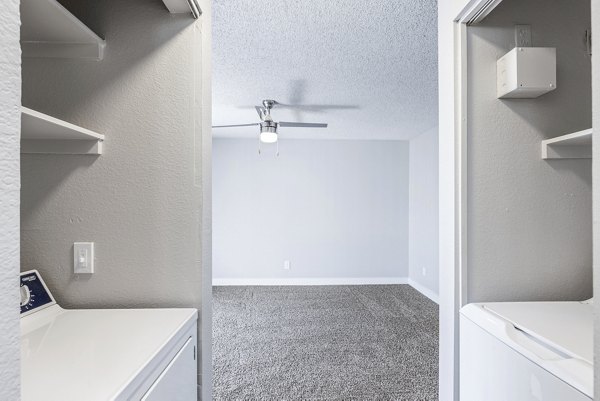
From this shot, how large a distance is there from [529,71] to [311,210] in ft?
13.4

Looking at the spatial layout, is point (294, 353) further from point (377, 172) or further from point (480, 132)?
point (377, 172)

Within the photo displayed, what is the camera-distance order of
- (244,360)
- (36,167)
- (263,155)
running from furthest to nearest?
(263,155) < (244,360) < (36,167)

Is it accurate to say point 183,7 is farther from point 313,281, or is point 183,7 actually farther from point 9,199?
point 313,281

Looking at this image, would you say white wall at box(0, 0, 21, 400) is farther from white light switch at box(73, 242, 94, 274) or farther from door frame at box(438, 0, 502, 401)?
door frame at box(438, 0, 502, 401)

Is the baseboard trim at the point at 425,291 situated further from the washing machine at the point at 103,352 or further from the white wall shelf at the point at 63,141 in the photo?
the white wall shelf at the point at 63,141

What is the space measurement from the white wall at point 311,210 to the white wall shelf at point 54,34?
3.93 meters

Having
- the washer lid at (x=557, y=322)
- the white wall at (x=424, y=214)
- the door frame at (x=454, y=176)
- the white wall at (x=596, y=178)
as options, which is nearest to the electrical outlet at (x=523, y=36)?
→ the door frame at (x=454, y=176)

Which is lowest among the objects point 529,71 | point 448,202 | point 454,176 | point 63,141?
point 448,202

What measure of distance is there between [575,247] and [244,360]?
229cm

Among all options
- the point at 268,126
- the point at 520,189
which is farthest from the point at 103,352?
the point at 268,126

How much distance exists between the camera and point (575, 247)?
134cm

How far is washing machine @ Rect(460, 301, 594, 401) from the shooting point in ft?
2.68

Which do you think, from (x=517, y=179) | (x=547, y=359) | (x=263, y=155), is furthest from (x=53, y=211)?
(x=263, y=155)

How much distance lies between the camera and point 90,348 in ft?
2.86
